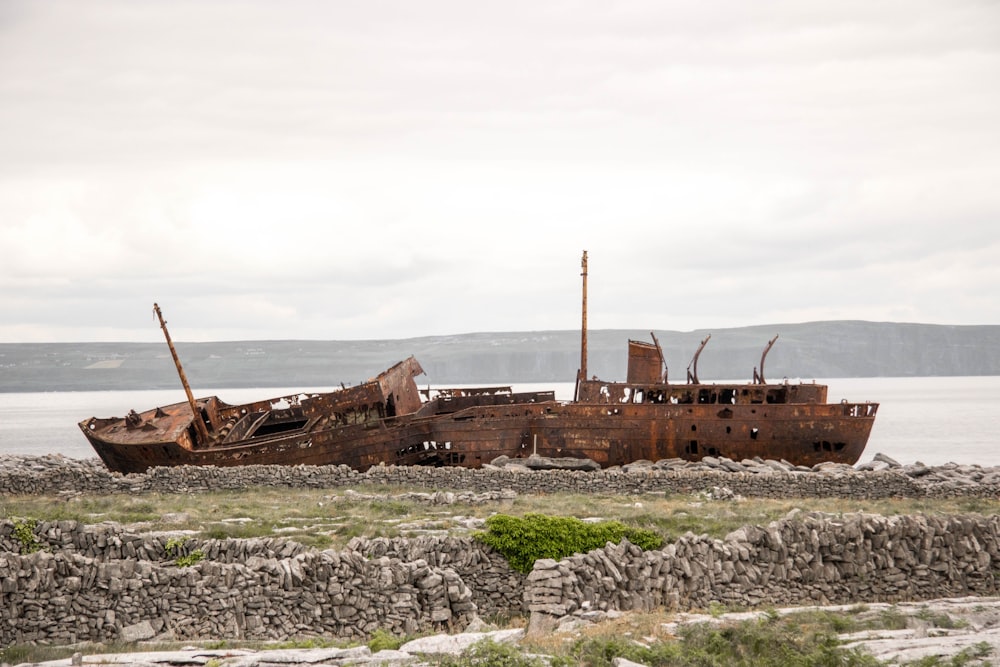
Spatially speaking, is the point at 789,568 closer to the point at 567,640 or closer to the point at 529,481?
the point at 567,640

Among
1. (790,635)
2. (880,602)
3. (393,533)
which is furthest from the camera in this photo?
(393,533)

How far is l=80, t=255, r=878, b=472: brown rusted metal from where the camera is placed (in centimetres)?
3619

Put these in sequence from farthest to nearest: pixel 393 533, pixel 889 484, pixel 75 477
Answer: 1. pixel 75 477
2. pixel 889 484
3. pixel 393 533

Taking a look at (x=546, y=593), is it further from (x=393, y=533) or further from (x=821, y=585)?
(x=821, y=585)

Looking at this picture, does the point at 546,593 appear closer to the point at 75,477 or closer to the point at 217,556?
the point at 217,556

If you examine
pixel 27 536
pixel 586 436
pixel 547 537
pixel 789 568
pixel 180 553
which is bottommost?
pixel 789 568

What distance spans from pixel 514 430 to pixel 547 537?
64.8ft

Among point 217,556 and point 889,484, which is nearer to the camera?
point 217,556

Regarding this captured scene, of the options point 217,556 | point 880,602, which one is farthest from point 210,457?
point 880,602

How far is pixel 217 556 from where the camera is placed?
17.2 metres

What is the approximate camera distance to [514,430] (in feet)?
123

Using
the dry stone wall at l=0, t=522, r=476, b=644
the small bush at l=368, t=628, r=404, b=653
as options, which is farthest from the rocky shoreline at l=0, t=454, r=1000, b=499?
the small bush at l=368, t=628, r=404, b=653

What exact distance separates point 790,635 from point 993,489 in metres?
17.4

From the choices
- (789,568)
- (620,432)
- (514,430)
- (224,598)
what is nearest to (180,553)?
(224,598)
